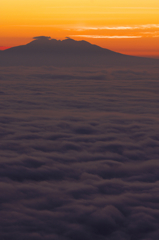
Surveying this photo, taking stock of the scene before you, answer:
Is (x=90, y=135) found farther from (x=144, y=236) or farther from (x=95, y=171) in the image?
(x=144, y=236)

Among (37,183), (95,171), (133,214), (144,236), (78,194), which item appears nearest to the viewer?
(144,236)

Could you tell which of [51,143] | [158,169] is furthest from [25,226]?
[51,143]

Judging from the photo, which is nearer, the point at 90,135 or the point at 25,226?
the point at 25,226

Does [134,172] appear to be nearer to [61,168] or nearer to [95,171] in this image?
[95,171]

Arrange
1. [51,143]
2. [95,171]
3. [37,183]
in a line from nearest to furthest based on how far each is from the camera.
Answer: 1. [37,183]
2. [95,171]
3. [51,143]

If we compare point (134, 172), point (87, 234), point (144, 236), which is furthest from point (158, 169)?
point (87, 234)

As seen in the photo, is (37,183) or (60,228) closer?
(60,228)

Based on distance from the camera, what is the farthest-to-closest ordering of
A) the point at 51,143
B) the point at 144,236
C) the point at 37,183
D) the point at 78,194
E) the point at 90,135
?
the point at 90,135
the point at 51,143
the point at 37,183
the point at 78,194
the point at 144,236

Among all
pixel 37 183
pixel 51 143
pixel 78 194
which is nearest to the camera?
pixel 78 194

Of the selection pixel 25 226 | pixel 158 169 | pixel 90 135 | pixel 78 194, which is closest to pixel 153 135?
pixel 90 135
